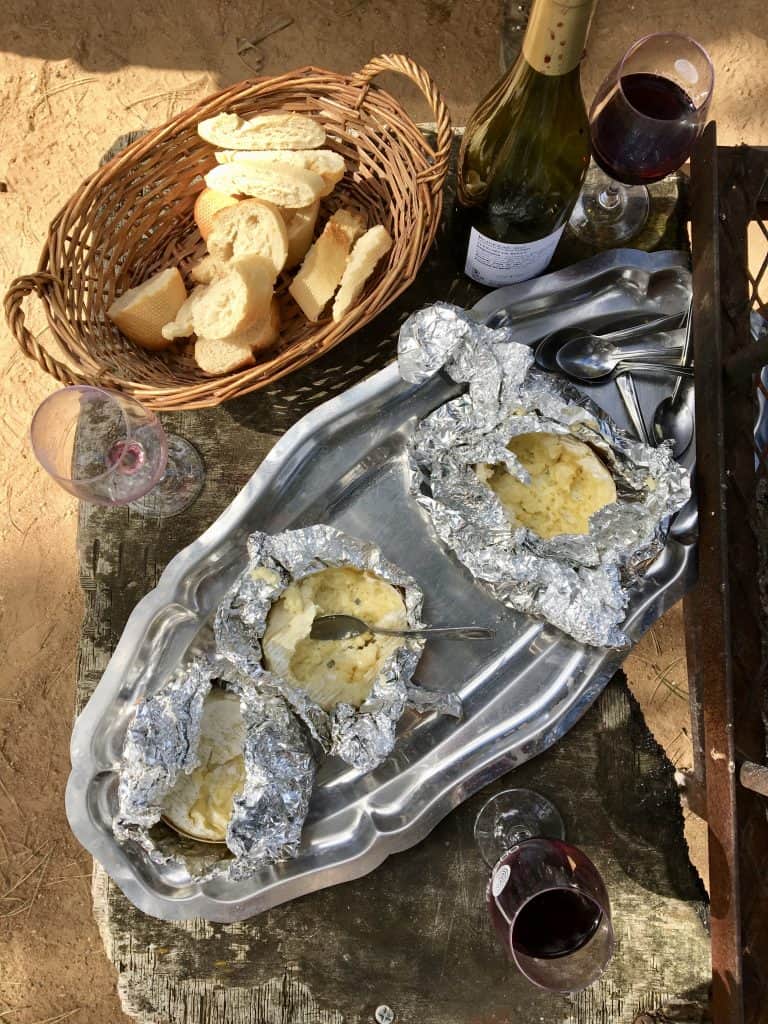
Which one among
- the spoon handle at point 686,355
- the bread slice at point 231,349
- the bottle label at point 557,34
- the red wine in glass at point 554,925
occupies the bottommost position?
the red wine in glass at point 554,925

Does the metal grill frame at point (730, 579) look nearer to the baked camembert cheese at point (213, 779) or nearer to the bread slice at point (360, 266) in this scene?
the bread slice at point (360, 266)

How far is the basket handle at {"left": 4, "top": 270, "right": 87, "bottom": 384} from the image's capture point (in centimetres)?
118

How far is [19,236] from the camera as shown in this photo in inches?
90.7

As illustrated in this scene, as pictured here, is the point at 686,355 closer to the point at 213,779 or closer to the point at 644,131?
the point at 644,131

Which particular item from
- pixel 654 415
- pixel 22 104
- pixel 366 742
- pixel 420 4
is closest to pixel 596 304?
pixel 654 415

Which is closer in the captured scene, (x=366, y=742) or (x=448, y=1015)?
(x=366, y=742)

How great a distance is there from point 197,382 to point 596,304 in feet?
2.52

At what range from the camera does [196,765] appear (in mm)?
1209

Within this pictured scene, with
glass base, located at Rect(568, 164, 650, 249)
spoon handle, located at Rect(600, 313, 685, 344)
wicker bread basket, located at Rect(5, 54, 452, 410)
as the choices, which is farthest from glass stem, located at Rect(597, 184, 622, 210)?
wicker bread basket, located at Rect(5, 54, 452, 410)

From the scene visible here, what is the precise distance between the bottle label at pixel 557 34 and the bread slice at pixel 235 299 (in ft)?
1.73

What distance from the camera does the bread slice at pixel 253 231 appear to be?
4.20 ft

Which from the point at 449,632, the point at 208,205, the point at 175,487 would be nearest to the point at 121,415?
the point at 175,487

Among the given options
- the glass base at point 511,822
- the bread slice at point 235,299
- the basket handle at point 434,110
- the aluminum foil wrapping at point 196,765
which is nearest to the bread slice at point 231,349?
the bread slice at point 235,299

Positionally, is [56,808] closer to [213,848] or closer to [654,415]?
[213,848]
